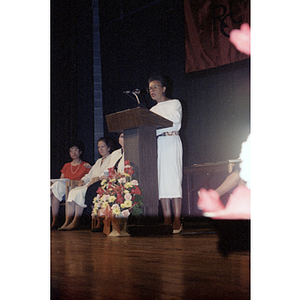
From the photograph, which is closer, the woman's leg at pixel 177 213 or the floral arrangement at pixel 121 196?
the floral arrangement at pixel 121 196

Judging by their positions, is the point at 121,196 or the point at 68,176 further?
the point at 68,176

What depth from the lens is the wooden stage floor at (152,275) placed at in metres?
0.88

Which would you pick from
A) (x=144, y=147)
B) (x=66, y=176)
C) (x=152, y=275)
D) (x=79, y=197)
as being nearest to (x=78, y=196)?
(x=79, y=197)

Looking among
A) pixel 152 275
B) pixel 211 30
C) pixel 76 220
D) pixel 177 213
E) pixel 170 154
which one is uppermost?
pixel 211 30

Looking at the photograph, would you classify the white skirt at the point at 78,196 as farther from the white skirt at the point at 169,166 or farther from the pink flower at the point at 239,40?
the pink flower at the point at 239,40

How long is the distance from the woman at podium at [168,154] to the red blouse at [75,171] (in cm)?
152

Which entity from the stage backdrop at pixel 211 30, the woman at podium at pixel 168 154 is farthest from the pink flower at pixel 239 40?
the woman at podium at pixel 168 154

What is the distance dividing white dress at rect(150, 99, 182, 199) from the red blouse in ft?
4.99

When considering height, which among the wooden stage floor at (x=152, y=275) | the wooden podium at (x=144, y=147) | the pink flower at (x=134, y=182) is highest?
the wooden podium at (x=144, y=147)

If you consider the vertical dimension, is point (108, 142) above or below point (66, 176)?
above

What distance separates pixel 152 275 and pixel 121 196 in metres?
1.72

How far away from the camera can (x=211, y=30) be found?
4.13 meters

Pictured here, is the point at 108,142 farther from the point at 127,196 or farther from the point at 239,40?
the point at 239,40
